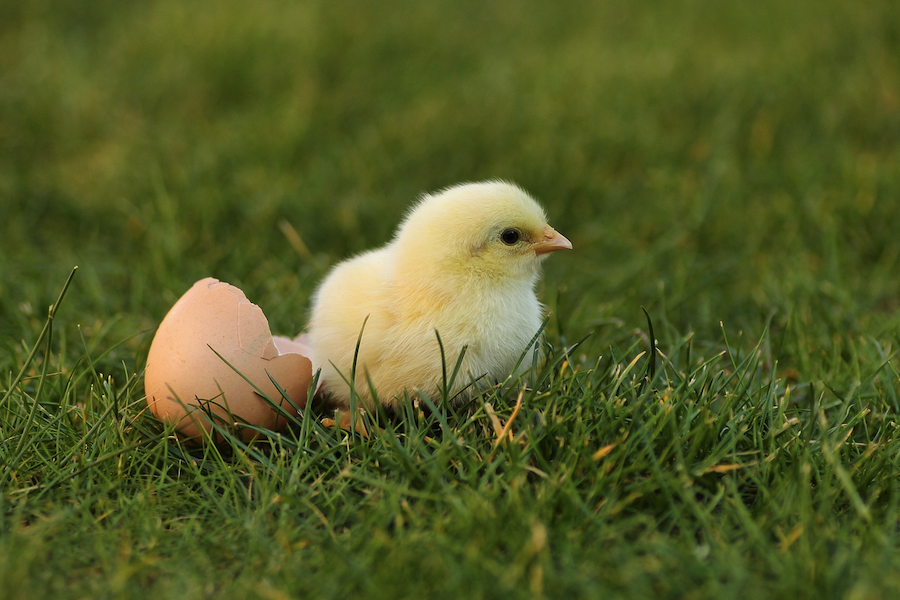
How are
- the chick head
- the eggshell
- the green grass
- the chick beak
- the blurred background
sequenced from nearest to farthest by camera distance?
the green grass → the eggshell → the chick head → the chick beak → the blurred background

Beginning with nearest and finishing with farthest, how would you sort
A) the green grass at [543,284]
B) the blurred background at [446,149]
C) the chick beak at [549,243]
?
the green grass at [543,284]
the chick beak at [549,243]
the blurred background at [446,149]

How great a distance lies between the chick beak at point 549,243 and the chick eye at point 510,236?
7 centimetres

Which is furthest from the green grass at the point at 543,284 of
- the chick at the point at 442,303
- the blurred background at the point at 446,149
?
the chick at the point at 442,303

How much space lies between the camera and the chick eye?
9.52ft

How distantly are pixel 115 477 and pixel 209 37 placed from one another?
458 centimetres

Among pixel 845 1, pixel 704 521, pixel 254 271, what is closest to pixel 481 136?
pixel 254 271

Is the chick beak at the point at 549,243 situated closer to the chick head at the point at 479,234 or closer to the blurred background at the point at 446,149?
the chick head at the point at 479,234

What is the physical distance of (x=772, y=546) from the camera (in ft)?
7.09

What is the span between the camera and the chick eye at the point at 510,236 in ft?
9.52

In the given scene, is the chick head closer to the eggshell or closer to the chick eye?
the chick eye

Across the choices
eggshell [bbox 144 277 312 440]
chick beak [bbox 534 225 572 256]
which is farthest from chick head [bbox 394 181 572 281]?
eggshell [bbox 144 277 312 440]

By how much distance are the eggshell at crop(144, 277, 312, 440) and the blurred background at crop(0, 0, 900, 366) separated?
0.65m

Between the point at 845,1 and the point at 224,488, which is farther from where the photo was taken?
the point at 845,1

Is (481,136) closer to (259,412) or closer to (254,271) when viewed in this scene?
(254,271)
